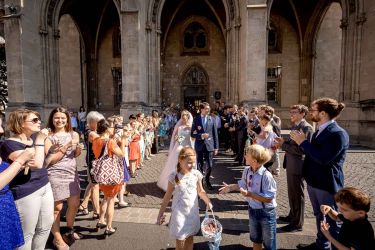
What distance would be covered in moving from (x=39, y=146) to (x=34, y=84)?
13.7 meters

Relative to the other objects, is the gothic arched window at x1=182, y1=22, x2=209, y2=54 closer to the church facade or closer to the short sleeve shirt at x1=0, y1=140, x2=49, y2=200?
the church facade

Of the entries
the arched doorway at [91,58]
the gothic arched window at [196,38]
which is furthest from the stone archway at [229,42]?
the arched doorway at [91,58]

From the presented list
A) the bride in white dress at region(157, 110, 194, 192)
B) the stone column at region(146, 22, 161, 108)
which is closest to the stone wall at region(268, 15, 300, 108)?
the stone column at region(146, 22, 161, 108)

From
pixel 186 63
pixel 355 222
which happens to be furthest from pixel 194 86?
pixel 355 222

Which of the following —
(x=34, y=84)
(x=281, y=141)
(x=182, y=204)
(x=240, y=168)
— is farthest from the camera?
(x=34, y=84)

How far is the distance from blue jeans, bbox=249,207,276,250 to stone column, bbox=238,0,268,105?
10.6 metres

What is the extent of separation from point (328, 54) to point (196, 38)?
1032cm

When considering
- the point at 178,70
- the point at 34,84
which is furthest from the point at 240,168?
the point at 178,70

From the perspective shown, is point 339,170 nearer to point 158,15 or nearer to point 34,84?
point 158,15

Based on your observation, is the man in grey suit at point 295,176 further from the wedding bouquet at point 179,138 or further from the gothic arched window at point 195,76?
the gothic arched window at point 195,76

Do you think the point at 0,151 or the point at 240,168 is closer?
the point at 0,151

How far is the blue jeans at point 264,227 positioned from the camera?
110 inches

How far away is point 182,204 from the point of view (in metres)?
2.78

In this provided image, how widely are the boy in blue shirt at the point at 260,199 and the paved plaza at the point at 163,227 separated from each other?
75 centimetres
